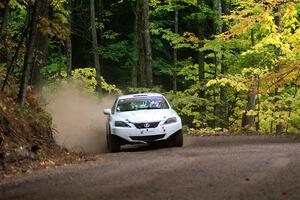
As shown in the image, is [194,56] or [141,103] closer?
[141,103]

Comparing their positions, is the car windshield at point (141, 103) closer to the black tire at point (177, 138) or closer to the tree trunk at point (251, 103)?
the black tire at point (177, 138)

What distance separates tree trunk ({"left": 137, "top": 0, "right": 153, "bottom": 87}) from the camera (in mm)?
25547

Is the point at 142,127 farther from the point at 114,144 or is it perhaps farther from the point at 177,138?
the point at 177,138

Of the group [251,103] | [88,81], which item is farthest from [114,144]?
[88,81]

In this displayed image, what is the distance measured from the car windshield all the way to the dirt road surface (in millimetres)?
4089

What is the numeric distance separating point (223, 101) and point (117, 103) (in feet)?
39.4

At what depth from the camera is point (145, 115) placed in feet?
51.1

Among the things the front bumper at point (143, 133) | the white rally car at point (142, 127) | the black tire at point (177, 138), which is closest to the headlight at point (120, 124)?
the white rally car at point (142, 127)

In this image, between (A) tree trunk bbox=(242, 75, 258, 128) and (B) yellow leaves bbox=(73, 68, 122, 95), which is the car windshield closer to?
(A) tree trunk bbox=(242, 75, 258, 128)

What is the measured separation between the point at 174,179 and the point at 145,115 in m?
6.63

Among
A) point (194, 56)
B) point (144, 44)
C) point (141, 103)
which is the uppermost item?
point (144, 44)

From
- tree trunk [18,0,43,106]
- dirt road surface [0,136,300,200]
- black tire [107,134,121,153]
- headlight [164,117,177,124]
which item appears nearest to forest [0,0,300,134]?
tree trunk [18,0,43,106]

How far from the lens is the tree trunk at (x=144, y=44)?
25547mm

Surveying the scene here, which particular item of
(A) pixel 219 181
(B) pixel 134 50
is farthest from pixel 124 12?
(A) pixel 219 181
